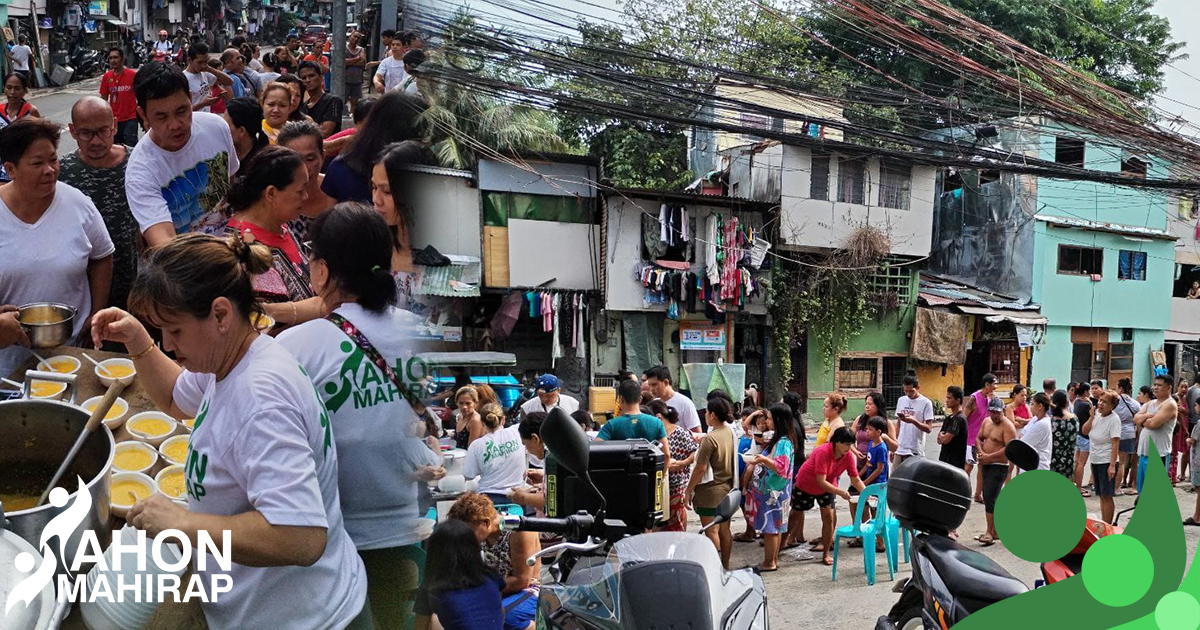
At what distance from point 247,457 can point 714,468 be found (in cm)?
514

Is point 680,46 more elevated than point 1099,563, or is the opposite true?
point 680,46

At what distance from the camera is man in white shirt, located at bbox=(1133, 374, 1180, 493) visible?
879 centimetres

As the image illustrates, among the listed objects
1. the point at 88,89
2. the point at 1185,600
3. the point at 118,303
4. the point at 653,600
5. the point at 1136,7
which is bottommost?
the point at 1185,600

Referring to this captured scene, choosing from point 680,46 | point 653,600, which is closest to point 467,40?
point 653,600

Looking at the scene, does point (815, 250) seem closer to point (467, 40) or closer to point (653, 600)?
point (467, 40)

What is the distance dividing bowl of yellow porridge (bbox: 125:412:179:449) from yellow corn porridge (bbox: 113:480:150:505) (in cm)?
22

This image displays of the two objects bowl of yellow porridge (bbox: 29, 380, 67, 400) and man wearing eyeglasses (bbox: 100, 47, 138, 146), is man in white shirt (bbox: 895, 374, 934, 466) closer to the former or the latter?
man wearing eyeglasses (bbox: 100, 47, 138, 146)

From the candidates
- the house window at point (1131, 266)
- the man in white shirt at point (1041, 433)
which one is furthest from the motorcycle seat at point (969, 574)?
the house window at point (1131, 266)

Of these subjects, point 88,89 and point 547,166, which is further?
point 88,89

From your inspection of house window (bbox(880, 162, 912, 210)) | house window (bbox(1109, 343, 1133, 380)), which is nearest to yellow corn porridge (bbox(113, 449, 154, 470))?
house window (bbox(880, 162, 912, 210))

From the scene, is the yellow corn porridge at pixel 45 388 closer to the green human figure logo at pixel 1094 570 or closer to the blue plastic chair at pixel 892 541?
the green human figure logo at pixel 1094 570

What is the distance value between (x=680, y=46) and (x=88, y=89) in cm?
970

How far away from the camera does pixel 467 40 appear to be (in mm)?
3857

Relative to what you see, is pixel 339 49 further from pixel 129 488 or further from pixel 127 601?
pixel 127 601
